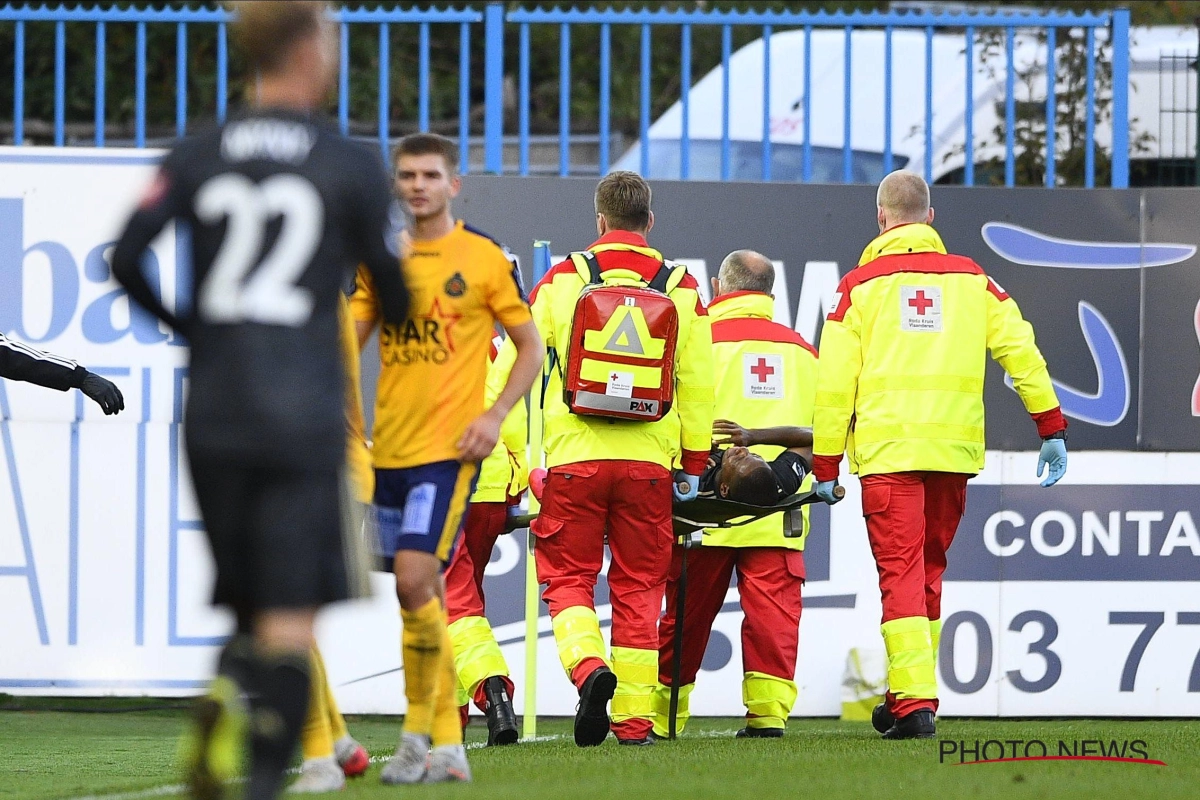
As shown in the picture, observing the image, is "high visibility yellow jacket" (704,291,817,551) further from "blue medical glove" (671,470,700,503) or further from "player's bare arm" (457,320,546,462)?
"player's bare arm" (457,320,546,462)

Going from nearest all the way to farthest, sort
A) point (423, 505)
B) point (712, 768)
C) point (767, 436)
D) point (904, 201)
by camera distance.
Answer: point (423, 505) → point (712, 768) → point (904, 201) → point (767, 436)

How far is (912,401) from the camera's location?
7.21 metres

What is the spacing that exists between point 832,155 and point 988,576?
3.01 metres

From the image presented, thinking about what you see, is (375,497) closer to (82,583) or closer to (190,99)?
(82,583)

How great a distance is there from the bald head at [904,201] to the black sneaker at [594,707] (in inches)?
87.1

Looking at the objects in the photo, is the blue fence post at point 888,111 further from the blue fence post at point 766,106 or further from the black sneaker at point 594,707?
the black sneaker at point 594,707

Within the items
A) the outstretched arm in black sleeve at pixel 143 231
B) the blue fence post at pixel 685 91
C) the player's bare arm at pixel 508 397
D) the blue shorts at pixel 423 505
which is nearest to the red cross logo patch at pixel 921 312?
the player's bare arm at pixel 508 397

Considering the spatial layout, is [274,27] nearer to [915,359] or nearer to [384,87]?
[915,359]

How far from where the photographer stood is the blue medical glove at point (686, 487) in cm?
702

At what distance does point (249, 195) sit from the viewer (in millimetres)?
3582

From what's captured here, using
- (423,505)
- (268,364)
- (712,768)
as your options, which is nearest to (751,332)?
(712,768)

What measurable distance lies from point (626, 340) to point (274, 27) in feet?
10.3

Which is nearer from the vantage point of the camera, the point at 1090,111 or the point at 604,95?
the point at 604,95

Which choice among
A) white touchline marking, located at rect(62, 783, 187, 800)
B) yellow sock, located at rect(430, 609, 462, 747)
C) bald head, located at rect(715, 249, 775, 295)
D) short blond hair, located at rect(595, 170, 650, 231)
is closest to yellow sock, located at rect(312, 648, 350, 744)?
yellow sock, located at rect(430, 609, 462, 747)
